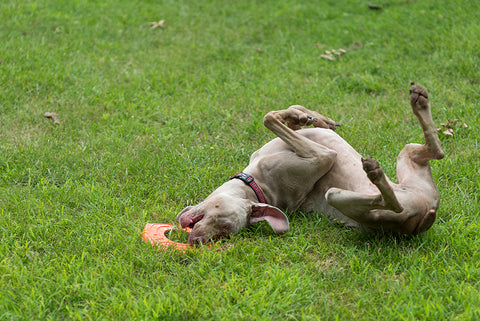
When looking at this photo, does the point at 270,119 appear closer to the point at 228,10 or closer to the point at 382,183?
the point at 382,183

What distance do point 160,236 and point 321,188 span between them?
1353mm

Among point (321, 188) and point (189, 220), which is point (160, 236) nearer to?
point (189, 220)

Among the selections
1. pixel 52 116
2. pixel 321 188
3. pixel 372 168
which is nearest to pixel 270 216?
pixel 321 188

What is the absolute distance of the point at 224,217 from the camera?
13.2 feet

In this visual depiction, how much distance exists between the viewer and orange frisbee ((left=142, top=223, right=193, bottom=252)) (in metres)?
3.92

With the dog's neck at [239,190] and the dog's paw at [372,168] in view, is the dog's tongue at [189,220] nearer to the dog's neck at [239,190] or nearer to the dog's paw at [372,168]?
the dog's neck at [239,190]

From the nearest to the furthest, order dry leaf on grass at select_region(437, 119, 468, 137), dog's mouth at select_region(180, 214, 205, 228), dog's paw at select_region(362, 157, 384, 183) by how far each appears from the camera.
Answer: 1. dog's paw at select_region(362, 157, 384, 183)
2. dog's mouth at select_region(180, 214, 205, 228)
3. dry leaf on grass at select_region(437, 119, 468, 137)

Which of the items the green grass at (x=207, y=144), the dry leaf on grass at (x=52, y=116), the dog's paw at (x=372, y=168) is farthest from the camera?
the dry leaf on grass at (x=52, y=116)

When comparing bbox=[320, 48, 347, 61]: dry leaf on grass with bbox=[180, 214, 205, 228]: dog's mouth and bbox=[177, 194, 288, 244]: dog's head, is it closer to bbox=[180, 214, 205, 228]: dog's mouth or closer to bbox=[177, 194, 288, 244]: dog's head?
bbox=[177, 194, 288, 244]: dog's head

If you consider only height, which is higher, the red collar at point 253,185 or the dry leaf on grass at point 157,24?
the red collar at point 253,185

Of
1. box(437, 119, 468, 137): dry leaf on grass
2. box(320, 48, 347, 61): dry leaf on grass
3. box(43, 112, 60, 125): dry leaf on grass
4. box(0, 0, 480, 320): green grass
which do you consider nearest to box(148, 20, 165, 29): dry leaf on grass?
box(0, 0, 480, 320): green grass

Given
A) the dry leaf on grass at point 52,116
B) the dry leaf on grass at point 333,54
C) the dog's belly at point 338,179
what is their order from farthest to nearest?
the dry leaf on grass at point 333,54 < the dry leaf on grass at point 52,116 < the dog's belly at point 338,179

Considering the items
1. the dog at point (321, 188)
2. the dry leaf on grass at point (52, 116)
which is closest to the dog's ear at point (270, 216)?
the dog at point (321, 188)

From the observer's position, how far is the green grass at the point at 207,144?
11.2 feet
